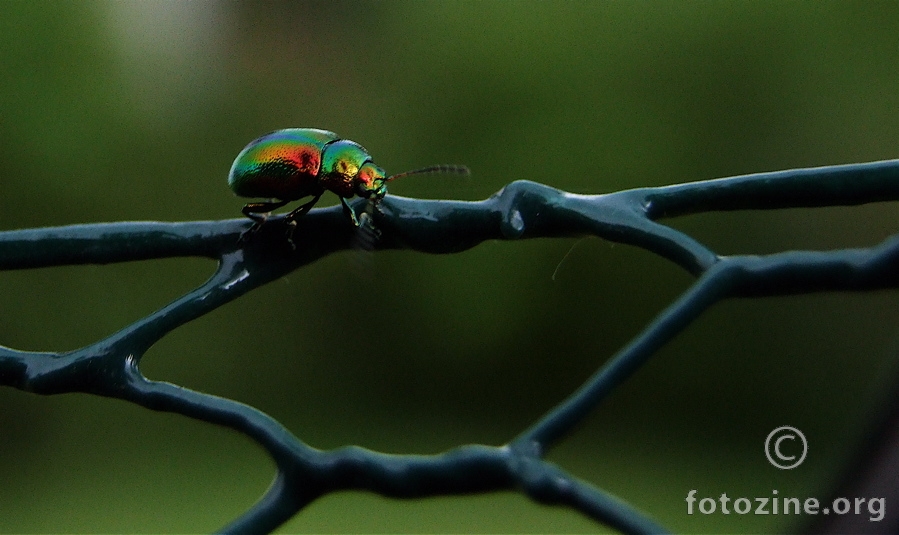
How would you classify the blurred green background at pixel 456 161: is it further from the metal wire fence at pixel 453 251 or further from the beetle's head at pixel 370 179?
the metal wire fence at pixel 453 251

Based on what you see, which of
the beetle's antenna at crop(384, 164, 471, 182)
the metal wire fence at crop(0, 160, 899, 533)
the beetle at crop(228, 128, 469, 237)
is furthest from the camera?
the beetle's antenna at crop(384, 164, 471, 182)

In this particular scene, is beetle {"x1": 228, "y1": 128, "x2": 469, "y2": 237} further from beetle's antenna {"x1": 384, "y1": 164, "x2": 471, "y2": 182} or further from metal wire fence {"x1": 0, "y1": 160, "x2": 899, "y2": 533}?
metal wire fence {"x1": 0, "y1": 160, "x2": 899, "y2": 533}

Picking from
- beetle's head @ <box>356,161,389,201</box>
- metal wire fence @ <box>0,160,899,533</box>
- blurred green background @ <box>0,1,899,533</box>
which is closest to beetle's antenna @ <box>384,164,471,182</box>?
beetle's head @ <box>356,161,389,201</box>

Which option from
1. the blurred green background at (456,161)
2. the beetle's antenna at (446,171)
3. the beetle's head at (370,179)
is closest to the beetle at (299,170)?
the beetle's head at (370,179)

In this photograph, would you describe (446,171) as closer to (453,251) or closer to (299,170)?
(299,170)

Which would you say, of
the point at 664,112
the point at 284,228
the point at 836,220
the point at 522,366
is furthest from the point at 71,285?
the point at 284,228

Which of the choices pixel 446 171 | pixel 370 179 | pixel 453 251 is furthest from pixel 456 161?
pixel 453 251

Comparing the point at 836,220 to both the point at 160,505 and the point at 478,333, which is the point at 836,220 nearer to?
the point at 478,333
